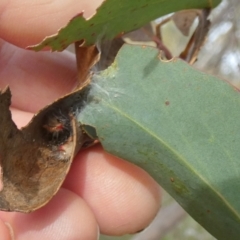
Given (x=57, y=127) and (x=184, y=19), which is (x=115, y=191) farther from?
(x=184, y=19)

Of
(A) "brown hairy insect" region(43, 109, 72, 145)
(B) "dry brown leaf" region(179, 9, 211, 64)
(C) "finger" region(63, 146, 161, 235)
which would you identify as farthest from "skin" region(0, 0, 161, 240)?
(B) "dry brown leaf" region(179, 9, 211, 64)

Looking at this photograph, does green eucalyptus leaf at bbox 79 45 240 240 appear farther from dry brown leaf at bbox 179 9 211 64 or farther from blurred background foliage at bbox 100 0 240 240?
blurred background foliage at bbox 100 0 240 240

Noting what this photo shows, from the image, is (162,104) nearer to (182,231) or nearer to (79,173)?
(79,173)

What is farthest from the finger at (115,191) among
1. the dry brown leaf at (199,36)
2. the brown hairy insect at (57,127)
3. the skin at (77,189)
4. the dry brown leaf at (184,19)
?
the dry brown leaf at (184,19)

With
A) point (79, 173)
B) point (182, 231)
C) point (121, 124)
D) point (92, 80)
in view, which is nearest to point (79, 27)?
point (92, 80)

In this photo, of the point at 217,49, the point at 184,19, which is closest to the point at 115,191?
the point at 184,19

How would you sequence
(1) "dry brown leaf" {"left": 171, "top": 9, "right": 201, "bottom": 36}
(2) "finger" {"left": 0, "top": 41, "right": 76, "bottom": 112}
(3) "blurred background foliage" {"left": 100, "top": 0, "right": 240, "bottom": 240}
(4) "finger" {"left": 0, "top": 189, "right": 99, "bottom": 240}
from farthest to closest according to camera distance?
(3) "blurred background foliage" {"left": 100, "top": 0, "right": 240, "bottom": 240} < (2) "finger" {"left": 0, "top": 41, "right": 76, "bottom": 112} < (1) "dry brown leaf" {"left": 171, "top": 9, "right": 201, "bottom": 36} < (4) "finger" {"left": 0, "top": 189, "right": 99, "bottom": 240}
